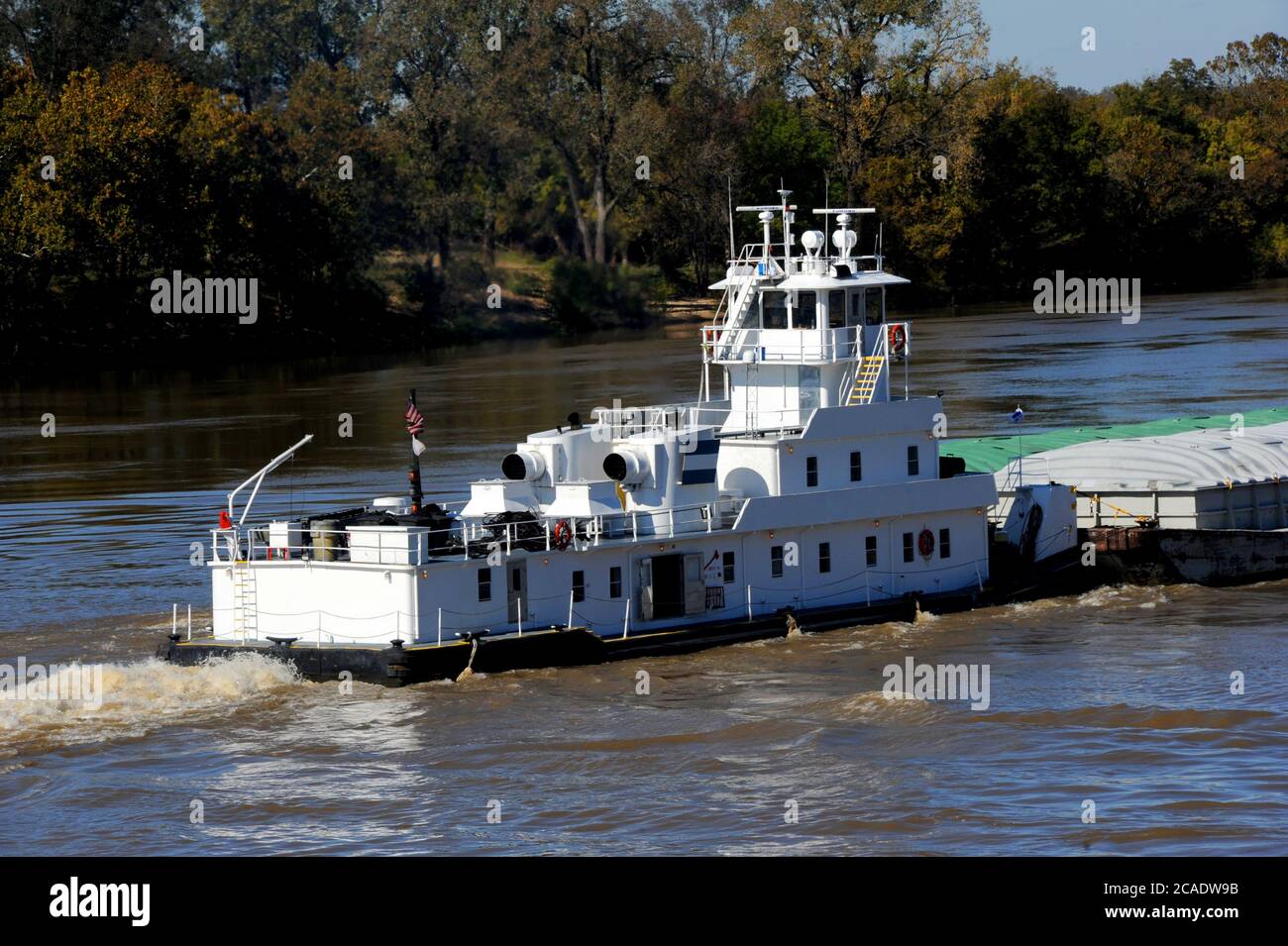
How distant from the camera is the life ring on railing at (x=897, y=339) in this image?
3706cm

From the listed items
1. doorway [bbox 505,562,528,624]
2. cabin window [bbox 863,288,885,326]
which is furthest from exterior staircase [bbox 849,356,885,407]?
doorway [bbox 505,562,528,624]

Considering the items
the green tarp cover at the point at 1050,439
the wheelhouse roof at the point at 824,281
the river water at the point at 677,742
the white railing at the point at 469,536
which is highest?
the wheelhouse roof at the point at 824,281

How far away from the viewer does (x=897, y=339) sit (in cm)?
3728

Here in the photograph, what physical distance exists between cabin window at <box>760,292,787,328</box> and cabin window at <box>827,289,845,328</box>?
0.93 metres

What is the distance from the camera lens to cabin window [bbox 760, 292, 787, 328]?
3753 centimetres

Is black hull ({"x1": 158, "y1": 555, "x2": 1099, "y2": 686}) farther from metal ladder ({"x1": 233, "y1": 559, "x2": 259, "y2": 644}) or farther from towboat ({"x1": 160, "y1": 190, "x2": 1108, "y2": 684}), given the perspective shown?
metal ladder ({"x1": 233, "y1": 559, "x2": 259, "y2": 644})

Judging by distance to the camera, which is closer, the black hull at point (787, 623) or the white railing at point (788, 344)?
the black hull at point (787, 623)

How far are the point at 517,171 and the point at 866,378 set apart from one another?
88.5m

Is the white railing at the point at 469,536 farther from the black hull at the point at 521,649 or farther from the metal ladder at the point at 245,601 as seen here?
the black hull at the point at 521,649

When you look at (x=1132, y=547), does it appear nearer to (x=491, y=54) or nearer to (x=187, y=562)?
(x=187, y=562)

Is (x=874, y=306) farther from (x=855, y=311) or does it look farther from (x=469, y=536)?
(x=469, y=536)

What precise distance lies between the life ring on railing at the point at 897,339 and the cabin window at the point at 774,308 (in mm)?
2138

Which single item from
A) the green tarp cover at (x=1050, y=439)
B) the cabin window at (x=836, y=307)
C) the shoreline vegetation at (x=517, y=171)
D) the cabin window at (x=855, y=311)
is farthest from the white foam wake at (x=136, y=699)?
the shoreline vegetation at (x=517, y=171)
